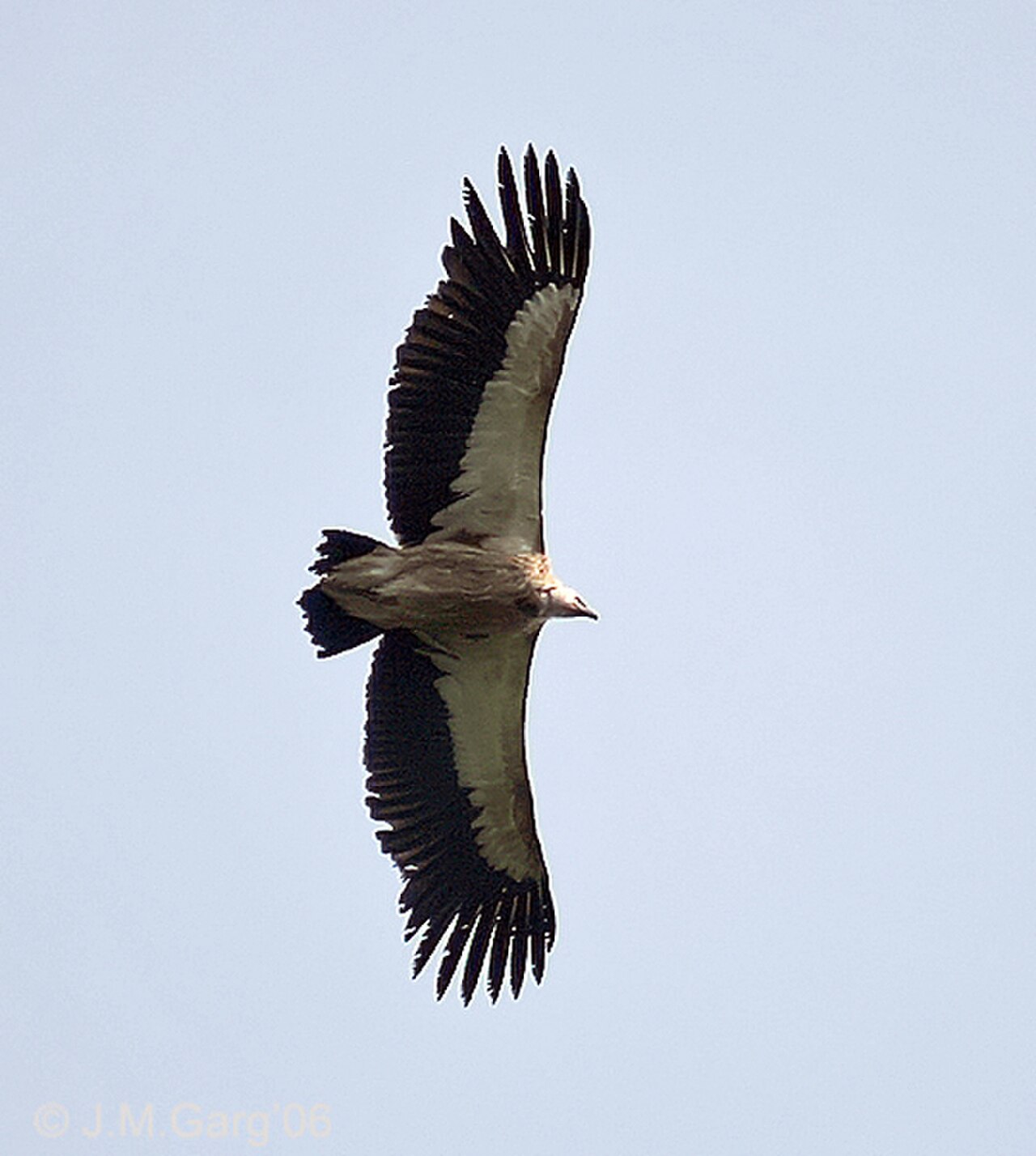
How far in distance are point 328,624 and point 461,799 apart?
1.88 meters

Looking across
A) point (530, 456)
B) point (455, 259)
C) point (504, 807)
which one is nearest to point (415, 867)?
point (504, 807)

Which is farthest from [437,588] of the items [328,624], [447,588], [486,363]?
[486,363]

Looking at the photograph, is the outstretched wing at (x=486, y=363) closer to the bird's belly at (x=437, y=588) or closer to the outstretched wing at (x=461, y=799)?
the bird's belly at (x=437, y=588)

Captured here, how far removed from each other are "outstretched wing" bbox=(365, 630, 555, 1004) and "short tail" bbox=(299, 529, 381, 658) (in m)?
0.62

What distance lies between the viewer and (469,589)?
17.1 metres

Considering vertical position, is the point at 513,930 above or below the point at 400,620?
below

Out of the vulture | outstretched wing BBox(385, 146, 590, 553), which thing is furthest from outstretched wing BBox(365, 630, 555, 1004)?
outstretched wing BBox(385, 146, 590, 553)

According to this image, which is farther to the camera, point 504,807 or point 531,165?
point 504,807

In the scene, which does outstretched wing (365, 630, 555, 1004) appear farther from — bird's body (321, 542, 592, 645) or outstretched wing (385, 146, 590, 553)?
outstretched wing (385, 146, 590, 553)

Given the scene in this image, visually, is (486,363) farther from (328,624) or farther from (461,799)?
(461,799)

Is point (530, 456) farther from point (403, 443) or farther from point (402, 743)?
point (402, 743)

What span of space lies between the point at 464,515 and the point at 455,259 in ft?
6.15

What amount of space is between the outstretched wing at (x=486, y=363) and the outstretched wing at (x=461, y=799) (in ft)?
3.65

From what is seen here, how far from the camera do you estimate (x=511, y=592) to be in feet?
56.5
